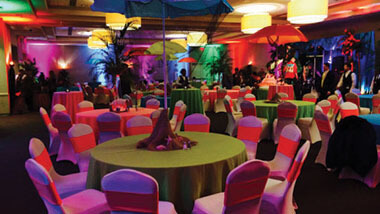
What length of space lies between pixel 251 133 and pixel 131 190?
2.29 metres

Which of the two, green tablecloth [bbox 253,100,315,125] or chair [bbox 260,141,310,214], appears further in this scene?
green tablecloth [bbox 253,100,315,125]

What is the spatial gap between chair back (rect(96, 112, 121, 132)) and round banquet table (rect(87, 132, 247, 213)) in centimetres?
133

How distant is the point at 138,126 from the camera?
411 cm

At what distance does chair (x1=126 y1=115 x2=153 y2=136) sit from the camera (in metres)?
4.09

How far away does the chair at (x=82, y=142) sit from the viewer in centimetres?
347

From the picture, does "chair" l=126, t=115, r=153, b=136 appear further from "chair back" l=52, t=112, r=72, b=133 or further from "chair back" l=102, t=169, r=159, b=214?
"chair back" l=102, t=169, r=159, b=214

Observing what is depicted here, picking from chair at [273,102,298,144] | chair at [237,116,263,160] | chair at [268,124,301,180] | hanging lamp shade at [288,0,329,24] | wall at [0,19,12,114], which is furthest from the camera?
wall at [0,19,12,114]

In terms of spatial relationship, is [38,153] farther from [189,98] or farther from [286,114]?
[189,98]

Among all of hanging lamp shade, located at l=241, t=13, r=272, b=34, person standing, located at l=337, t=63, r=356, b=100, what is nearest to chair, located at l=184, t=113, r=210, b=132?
hanging lamp shade, located at l=241, t=13, r=272, b=34

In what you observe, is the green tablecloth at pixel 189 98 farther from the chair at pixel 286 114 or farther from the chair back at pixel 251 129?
the chair back at pixel 251 129

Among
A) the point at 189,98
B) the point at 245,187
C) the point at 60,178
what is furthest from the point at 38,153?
the point at 189,98

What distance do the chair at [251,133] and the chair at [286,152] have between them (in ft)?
1.45

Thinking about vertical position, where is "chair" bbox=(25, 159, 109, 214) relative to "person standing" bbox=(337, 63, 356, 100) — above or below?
below

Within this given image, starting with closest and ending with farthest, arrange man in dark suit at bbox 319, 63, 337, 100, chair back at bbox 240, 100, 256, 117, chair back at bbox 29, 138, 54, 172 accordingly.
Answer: chair back at bbox 29, 138, 54, 172 < chair back at bbox 240, 100, 256, 117 < man in dark suit at bbox 319, 63, 337, 100
